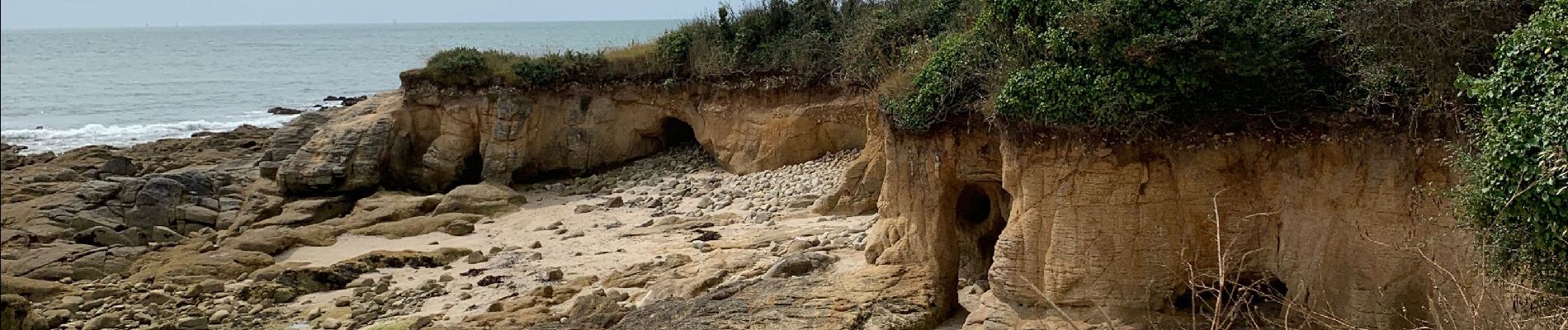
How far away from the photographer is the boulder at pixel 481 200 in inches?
902

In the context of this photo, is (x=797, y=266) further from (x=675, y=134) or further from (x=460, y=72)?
(x=460, y=72)

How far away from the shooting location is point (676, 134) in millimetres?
27000

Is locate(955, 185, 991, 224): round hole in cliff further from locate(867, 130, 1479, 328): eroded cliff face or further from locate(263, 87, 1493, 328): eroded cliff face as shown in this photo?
locate(867, 130, 1479, 328): eroded cliff face

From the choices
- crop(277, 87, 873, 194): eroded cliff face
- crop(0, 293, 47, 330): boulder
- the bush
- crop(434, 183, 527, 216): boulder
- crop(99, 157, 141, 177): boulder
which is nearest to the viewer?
the bush

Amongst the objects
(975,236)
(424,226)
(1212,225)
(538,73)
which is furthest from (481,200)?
(1212,225)

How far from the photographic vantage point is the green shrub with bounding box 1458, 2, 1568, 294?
8.55 metres

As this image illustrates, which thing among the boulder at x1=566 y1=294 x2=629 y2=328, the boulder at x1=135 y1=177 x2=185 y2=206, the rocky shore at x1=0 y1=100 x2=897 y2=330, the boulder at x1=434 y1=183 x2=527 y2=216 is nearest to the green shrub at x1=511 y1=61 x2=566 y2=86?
the rocky shore at x1=0 y1=100 x2=897 y2=330

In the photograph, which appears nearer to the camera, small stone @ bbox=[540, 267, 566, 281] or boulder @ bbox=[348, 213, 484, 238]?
small stone @ bbox=[540, 267, 566, 281]

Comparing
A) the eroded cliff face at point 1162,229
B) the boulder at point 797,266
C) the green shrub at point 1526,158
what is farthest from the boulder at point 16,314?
the green shrub at point 1526,158

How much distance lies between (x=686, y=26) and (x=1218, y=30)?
15.9m

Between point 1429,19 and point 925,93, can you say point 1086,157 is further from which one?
point 1429,19

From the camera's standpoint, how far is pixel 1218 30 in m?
11.0

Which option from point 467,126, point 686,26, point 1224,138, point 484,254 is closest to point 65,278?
point 484,254

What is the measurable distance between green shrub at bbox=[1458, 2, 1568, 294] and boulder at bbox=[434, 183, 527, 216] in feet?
55.7
